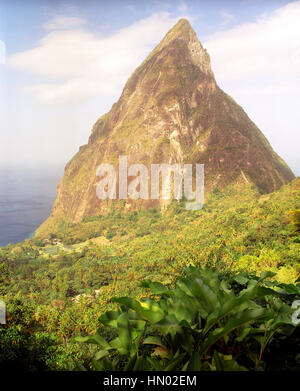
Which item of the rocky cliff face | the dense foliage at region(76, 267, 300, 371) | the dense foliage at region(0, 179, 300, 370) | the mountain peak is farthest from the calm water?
A: the dense foliage at region(76, 267, 300, 371)

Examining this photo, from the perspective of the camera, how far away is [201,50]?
3550 centimetres

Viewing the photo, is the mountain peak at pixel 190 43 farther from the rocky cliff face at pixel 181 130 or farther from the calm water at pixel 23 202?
the calm water at pixel 23 202

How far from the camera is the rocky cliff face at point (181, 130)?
2872 centimetres

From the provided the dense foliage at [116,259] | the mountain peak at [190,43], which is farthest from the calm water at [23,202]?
the mountain peak at [190,43]

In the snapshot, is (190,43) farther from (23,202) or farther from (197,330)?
(197,330)

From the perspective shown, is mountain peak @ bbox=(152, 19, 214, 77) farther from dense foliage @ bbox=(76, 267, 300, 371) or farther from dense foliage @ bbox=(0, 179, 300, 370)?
dense foliage @ bbox=(76, 267, 300, 371)

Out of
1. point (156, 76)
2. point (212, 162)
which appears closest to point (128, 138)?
point (156, 76)

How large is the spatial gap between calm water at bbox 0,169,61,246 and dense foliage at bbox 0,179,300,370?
353 inches

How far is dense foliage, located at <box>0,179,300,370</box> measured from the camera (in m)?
6.57

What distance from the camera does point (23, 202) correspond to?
156ft

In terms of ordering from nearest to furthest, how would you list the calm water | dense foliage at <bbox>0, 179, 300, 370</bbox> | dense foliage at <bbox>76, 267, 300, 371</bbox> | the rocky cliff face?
1. dense foliage at <bbox>76, 267, 300, 371</bbox>
2. dense foliage at <bbox>0, 179, 300, 370</bbox>
3. the rocky cliff face
4. the calm water

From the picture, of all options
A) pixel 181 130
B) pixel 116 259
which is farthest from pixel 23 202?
pixel 116 259

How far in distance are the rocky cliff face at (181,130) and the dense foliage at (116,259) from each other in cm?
333

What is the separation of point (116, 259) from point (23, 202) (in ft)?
108
